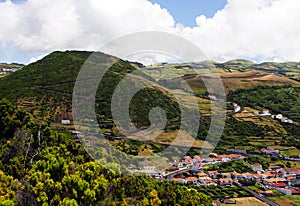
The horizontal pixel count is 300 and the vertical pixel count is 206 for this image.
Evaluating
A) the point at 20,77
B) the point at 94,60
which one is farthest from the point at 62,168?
the point at 94,60

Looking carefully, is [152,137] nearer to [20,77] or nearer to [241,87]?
[20,77]

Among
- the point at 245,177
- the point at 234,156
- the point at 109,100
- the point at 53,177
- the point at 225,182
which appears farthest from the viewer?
the point at 109,100

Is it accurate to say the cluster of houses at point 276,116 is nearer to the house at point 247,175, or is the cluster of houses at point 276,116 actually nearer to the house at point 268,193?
the house at point 247,175

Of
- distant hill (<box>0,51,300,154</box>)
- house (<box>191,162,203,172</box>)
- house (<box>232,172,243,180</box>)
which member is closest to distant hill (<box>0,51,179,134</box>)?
distant hill (<box>0,51,300,154</box>)

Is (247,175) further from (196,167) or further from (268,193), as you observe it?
(196,167)

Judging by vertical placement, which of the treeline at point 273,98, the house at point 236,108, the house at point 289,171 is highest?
the treeline at point 273,98

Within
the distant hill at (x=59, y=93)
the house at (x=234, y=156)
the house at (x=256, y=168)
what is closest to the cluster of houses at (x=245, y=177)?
the house at (x=256, y=168)

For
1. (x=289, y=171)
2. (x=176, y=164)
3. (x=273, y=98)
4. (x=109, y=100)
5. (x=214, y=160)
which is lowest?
(x=289, y=171)

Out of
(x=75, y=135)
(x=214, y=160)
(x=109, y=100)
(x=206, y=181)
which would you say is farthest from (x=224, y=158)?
(x=109, y=100)

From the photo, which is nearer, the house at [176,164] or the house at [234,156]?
the house at [176,164]

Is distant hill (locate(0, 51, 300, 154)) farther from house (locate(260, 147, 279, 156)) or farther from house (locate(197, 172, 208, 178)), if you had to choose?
house (locate(197, 172, 208, 178))
